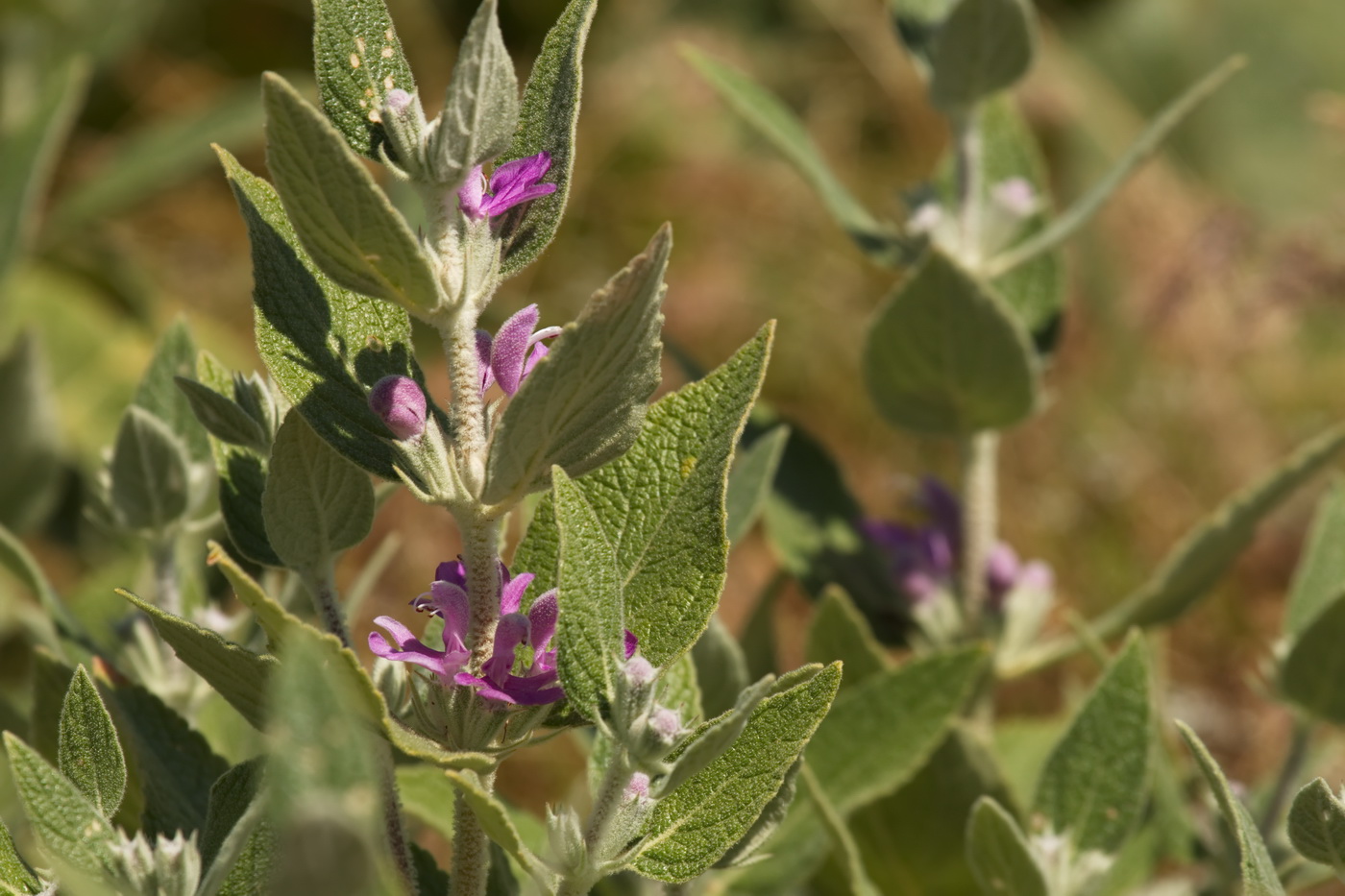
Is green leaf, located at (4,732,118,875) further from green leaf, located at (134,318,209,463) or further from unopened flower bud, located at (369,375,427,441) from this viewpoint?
green leaf, located at (134,318,209,463)

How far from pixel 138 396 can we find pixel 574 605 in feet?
1.56

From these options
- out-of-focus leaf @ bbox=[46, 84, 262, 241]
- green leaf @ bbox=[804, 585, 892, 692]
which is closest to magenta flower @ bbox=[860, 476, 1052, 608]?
green leaf @ bbox=[804, 585, 892, 692]

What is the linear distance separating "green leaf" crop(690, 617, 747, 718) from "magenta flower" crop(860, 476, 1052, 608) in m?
0.34

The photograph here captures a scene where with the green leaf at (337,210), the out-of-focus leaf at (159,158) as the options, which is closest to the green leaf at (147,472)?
the green leaf at (337,210)

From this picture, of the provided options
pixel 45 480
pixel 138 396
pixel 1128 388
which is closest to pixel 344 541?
pixel 138 396

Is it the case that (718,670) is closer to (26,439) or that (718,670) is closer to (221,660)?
(221,660)

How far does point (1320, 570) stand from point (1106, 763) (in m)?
0.26

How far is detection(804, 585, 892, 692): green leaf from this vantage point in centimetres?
93

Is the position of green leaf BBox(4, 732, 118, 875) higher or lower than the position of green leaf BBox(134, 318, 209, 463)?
lower

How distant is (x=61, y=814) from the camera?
1.83 ft

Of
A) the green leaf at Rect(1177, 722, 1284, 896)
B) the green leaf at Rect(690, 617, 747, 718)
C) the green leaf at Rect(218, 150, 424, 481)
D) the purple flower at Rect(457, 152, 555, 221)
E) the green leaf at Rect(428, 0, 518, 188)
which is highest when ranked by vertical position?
the green leaf at Rect(428, 0, 518, 188)

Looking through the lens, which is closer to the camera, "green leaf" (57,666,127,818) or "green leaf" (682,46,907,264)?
"green leaf" (57,666,127,818)

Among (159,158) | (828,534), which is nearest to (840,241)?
(159,158)

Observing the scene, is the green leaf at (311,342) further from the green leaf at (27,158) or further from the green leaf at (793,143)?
the green leaf at (27,158)
